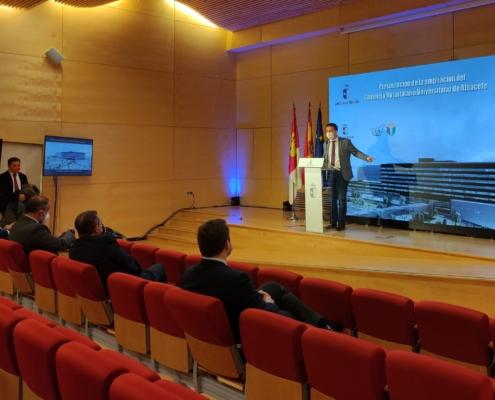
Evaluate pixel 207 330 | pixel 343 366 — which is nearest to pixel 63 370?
pixel 207 330

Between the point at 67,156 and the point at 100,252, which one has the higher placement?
the point at 67,156

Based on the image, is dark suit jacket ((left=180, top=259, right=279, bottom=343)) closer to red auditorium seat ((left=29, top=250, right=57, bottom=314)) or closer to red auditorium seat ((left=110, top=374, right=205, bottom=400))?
red auditorium seat ((left=110, top=374, right=205, bottom=400))

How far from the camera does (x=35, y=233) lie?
4.07 metres

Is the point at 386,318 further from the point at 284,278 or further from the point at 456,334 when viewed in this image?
the point at 284,278

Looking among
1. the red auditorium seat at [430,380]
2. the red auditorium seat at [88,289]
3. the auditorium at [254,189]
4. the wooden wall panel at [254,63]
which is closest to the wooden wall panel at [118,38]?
the auditorium at [254,189]

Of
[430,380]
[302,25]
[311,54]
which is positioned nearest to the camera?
[430,380]

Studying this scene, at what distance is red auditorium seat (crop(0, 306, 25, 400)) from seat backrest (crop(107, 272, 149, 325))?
2.31 feet

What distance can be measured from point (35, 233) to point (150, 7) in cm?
635

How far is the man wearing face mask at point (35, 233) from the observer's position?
4070 millimetres

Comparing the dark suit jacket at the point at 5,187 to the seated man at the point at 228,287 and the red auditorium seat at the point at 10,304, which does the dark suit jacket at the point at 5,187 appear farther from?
the seated man at the point at 228,287

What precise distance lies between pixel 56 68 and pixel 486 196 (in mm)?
6809

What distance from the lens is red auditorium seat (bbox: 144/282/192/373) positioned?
2.59 m

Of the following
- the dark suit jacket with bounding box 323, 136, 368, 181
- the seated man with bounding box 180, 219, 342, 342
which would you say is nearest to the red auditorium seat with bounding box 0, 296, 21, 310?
the seated man with bounding box 180, 219, 342, 342

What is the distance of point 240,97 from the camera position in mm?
10547
